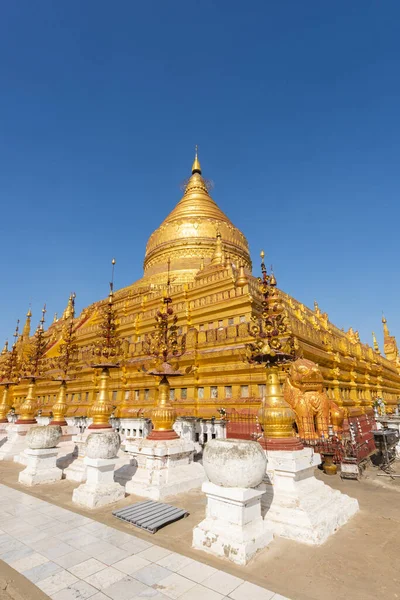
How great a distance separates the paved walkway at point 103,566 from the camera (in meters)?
4.04

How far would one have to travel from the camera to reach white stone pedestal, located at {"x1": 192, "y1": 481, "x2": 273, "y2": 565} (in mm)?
4957

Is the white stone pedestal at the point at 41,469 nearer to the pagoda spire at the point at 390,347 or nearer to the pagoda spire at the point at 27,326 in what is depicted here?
the pagoda spire at the point at 27,326

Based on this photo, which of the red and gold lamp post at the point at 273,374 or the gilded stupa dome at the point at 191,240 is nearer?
the red and gold lamp post at the point at 273,374

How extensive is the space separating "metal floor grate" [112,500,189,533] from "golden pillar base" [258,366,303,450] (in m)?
2.35

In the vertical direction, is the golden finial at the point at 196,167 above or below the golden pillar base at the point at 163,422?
above

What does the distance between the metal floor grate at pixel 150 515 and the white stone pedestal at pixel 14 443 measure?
34.2ft

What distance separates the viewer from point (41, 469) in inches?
398

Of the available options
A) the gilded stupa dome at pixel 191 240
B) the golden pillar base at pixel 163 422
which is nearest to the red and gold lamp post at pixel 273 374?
the golden pillar base at pixel 163 422

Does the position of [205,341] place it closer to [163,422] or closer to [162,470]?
[163,422]

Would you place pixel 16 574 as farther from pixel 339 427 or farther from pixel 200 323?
pixel 200 323

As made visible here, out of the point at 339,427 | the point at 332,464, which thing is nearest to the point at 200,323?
the point at 339,427

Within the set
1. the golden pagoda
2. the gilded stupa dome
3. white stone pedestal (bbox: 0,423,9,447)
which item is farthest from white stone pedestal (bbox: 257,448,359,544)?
the gilded stupa dome

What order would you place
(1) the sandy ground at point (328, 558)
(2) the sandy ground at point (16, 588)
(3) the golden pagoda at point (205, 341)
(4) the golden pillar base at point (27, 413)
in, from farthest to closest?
(3) the golden pagoda at point (205, 341)
(4) the golden pillar base at point (27, 413)
(1) the sandy ground at point (328, 558)
(2) the sandy ground at point (16, 588)

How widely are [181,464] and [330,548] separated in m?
4.79
